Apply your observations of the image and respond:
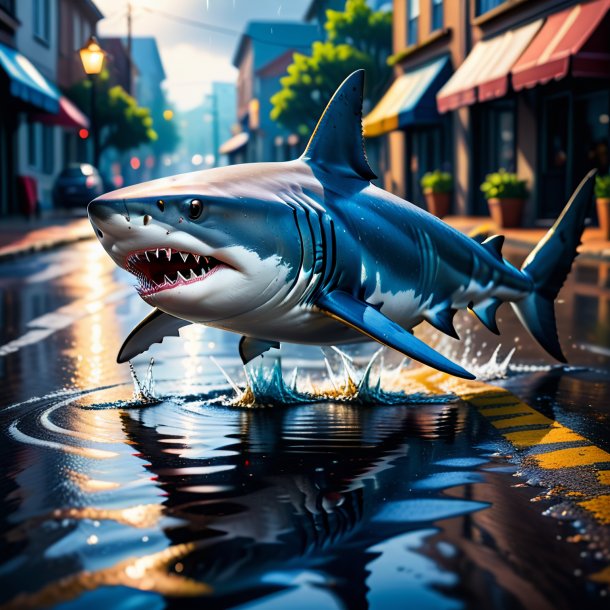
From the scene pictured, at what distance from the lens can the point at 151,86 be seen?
122 meters

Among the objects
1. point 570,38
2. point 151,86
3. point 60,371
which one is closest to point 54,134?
point 570,38

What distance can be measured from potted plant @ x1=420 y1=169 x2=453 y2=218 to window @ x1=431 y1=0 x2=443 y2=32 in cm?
490

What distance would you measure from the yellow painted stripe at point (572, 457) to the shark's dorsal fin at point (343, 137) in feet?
4.24

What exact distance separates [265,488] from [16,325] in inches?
226

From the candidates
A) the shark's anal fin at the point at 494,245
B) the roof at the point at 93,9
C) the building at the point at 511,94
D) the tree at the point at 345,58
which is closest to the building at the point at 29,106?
the roof at the point at 93,9

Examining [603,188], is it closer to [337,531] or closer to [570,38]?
[570,38]

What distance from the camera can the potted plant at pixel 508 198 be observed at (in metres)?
22.6

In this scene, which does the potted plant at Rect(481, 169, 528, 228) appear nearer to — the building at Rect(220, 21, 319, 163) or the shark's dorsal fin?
the shark's dorsal fin

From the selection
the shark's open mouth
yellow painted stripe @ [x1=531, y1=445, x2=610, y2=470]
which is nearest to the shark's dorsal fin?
the shark's open mouth

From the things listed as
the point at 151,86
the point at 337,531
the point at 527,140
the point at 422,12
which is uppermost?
the point at 151,86

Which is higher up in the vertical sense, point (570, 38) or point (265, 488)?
point (570, 38)

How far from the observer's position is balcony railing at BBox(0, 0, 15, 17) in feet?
99.1

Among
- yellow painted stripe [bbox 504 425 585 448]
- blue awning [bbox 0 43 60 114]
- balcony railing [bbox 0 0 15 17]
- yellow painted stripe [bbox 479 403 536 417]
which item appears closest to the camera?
yellow painted stripe [bbox 504 425 585 448]

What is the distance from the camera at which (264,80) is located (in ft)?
258
